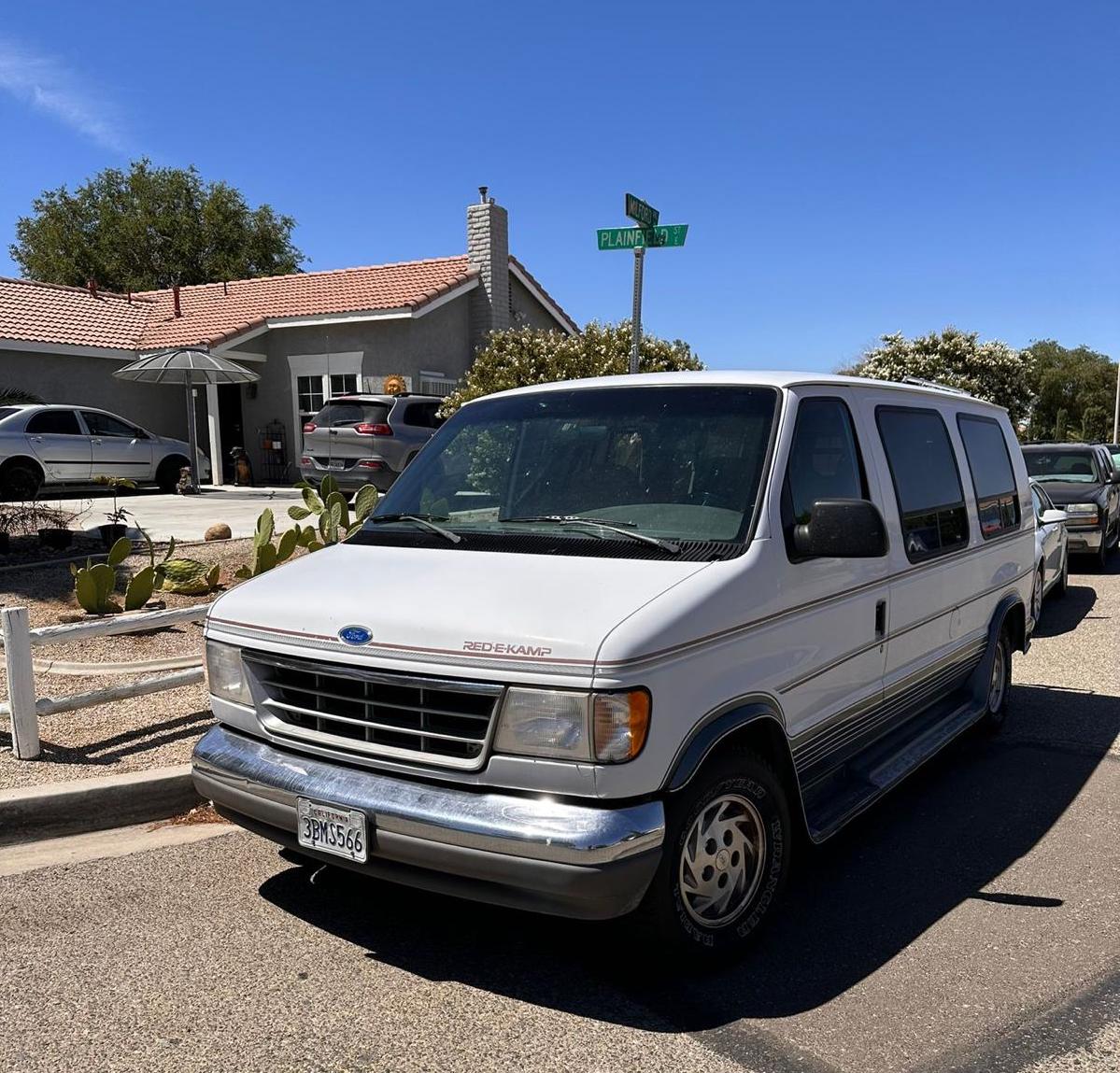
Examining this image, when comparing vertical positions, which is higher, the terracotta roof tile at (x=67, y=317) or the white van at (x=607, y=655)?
the terracotta roof tile at (x=67, y=317)

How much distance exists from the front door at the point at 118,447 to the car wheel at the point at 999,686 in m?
14.8

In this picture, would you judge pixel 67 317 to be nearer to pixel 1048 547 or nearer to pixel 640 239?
pixel 640 239

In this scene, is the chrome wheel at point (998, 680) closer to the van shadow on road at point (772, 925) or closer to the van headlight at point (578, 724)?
the van shadow on road at point (772, 925)

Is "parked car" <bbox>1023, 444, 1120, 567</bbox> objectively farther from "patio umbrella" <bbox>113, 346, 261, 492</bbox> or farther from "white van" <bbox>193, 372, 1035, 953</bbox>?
"patio umbrella" <bbox>113, 346, 261, 492</bbox>

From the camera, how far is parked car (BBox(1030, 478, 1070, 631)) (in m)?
9.07

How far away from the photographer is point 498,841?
9.32 feet

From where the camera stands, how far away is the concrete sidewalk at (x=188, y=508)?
1216 centimetres

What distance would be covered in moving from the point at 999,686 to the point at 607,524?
3.57m

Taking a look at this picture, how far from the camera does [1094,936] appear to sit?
11.8ft

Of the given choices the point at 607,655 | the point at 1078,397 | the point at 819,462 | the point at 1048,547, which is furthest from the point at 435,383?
the point at 1078,397

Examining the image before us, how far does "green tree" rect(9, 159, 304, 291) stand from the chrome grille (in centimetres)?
4078

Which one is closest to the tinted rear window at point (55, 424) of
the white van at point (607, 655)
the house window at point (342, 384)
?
the house window at point (342, 384)

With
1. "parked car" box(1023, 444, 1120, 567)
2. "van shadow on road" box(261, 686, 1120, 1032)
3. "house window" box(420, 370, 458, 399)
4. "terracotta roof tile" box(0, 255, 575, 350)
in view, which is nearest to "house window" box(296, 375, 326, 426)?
"terracotta roof tile" box(0, 255, 575, 350)

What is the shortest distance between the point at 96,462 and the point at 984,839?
15.9 m
